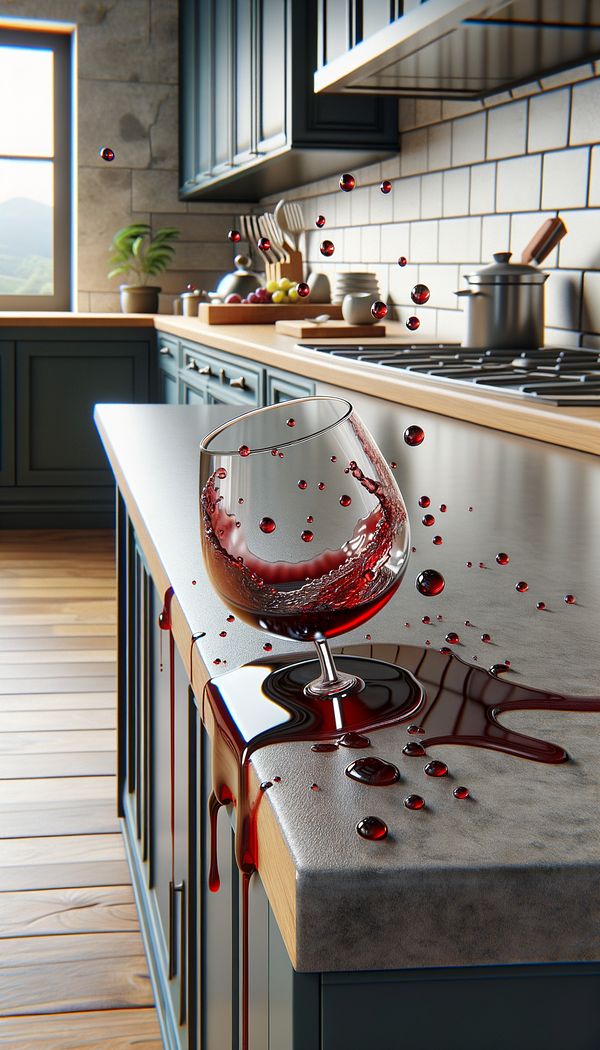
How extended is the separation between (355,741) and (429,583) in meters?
0.26

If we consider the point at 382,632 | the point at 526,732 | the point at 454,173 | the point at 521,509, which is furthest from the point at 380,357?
the point at 526,732

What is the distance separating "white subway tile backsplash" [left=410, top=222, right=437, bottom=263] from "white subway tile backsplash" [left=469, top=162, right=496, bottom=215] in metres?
0.26

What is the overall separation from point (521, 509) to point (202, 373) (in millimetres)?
2748

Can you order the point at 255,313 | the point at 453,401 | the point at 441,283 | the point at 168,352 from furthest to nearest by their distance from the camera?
the point at 168,352, the point at 255,313, the point at 441,283, the point at 453,401

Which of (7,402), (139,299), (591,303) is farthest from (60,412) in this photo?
(591,303)

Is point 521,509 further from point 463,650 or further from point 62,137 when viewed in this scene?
point 62,137

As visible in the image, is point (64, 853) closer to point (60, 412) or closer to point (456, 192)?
point (456, 192)

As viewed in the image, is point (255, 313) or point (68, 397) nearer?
point (255, 313)

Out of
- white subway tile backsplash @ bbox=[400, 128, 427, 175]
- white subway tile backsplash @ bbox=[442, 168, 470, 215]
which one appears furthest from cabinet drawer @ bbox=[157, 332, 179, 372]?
white subway tile backsplash @ bbox=[442, 168, 470, 215]

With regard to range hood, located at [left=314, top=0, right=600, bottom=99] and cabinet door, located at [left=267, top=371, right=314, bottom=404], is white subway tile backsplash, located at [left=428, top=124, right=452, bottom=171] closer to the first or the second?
range hood, located at [left=314, top=0, right=600, bottom=99]

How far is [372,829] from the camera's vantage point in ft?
1.30

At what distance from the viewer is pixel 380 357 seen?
230 cm

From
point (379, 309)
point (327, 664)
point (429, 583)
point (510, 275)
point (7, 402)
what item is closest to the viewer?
point (327, 664)

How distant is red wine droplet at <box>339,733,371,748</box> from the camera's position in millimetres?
474
